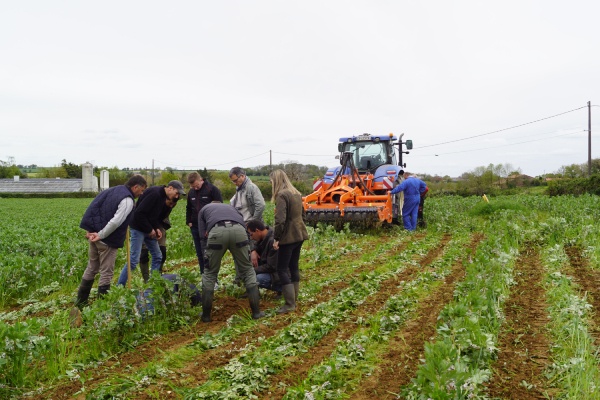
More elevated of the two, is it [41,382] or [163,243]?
[163,243]

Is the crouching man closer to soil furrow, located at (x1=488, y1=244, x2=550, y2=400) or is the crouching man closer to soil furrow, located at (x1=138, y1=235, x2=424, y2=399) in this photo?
soil furrow, located at (x1=138, y1=235, x2=424, y2=399)

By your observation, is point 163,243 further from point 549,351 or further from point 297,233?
point 549,351

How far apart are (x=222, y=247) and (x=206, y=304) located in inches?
28.5

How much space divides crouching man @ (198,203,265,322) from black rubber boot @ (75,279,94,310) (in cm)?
167

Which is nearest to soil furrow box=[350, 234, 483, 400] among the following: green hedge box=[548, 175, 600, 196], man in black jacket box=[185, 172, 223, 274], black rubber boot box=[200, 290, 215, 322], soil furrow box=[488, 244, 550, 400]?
soil furrow box=[488, 244, 550, 400]

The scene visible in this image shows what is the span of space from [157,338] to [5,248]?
24.0 ft

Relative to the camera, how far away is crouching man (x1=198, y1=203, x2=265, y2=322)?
18.7 ft

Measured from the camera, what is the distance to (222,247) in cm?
571

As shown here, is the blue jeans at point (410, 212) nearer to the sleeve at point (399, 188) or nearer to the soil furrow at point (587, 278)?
the sleeve at point (399, 188)

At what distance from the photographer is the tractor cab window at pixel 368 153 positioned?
49.0ft

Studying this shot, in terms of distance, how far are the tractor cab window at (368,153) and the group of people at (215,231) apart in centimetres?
825

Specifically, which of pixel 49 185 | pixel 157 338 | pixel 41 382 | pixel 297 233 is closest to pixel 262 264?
pixel 297 233

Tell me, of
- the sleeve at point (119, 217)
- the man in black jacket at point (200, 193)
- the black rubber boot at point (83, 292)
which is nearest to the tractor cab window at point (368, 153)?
the man in black jacket at point (200, 193)

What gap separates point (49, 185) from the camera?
2404 inches
